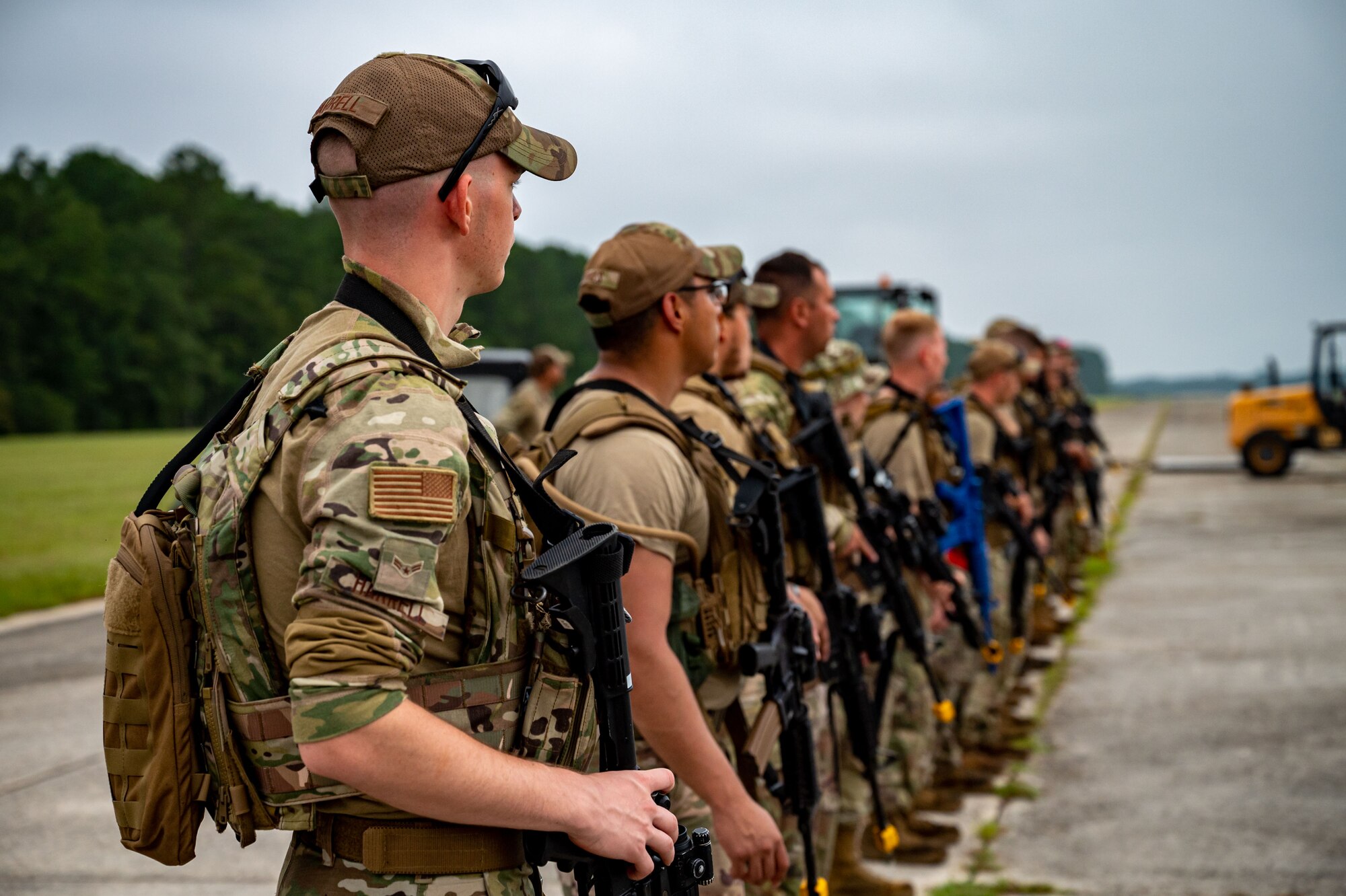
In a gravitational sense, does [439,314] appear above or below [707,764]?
above

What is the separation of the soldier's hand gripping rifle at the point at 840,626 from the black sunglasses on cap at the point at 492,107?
174cm

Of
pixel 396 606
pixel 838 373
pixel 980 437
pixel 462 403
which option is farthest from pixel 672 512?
pixel 980 437

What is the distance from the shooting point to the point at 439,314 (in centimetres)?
179

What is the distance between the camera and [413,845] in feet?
5.45

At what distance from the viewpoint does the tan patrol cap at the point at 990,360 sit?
7789 mm

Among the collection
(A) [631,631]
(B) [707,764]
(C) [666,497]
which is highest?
(C) [666,497]

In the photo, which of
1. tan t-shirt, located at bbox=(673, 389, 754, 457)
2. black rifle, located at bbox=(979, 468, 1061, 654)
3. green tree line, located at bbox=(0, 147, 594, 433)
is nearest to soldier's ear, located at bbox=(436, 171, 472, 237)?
tan t-shirt, located at bbox=(673, 389, 754, 457)

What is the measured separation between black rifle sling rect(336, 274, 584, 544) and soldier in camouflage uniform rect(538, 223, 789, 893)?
88 centimetres

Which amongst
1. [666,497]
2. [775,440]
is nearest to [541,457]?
[666,497]

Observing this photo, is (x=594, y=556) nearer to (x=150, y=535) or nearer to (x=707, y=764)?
(x=150, y=535)

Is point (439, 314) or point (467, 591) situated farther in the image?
point (439, 314)

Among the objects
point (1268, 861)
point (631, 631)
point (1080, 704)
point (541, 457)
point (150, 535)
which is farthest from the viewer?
point (1080, 704)

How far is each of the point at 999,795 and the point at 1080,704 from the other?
204 cm

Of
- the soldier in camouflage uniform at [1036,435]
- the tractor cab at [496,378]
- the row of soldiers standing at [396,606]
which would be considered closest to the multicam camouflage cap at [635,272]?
the row of soldiers standing at [396,606]
